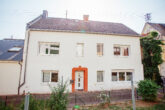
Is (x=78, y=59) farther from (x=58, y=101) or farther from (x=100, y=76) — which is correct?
(x=58, y=101)

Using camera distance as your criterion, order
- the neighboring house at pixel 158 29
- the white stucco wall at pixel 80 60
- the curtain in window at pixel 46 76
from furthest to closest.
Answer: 1. the neighboring house at pixel 158 29
2. the curtain in window at pixel 46 76
3. the white stucco wall at pixel 80 60

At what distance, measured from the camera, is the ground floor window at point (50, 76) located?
9581 millimetres

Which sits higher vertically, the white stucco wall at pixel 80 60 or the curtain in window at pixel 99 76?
the white stucco wall at pixel 80 60

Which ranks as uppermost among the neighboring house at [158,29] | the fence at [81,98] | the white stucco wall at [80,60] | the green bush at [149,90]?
the neighboring house at [158,29]

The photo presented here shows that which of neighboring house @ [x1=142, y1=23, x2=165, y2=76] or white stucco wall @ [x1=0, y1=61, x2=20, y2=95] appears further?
neighboring house @ [x1=142, y1=23, x2=165, y2=76]

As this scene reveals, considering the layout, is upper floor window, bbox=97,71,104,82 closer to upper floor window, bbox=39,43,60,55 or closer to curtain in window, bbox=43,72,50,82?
upper floor window, bbox=39,43,60,55

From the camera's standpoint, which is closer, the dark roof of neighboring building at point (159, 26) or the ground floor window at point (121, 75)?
the ground floor window at point (121, 75)

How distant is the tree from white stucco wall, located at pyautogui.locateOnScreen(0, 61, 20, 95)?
628 inches

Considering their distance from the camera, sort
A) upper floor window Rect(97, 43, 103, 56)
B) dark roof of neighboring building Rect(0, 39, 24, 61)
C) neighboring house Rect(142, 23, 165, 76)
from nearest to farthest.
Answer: dark roof of neighboring building Rect(0, 39, 24, 61)
upper floor window Rect(97, 43, 103, 56)
neighboring house Rect(142, 23, 165, 76)

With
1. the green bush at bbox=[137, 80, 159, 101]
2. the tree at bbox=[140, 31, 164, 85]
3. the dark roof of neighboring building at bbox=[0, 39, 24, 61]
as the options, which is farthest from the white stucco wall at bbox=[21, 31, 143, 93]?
the green bush at bbox=[137, 80, 159, 101]

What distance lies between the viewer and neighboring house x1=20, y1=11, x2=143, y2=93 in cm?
934

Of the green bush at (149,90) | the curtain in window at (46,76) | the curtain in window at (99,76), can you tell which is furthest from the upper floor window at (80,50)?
the green bush at (149,90)

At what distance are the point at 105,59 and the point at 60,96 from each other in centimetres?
729

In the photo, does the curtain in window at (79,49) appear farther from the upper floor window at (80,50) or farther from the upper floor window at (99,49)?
the upper floor window at (99,49)
